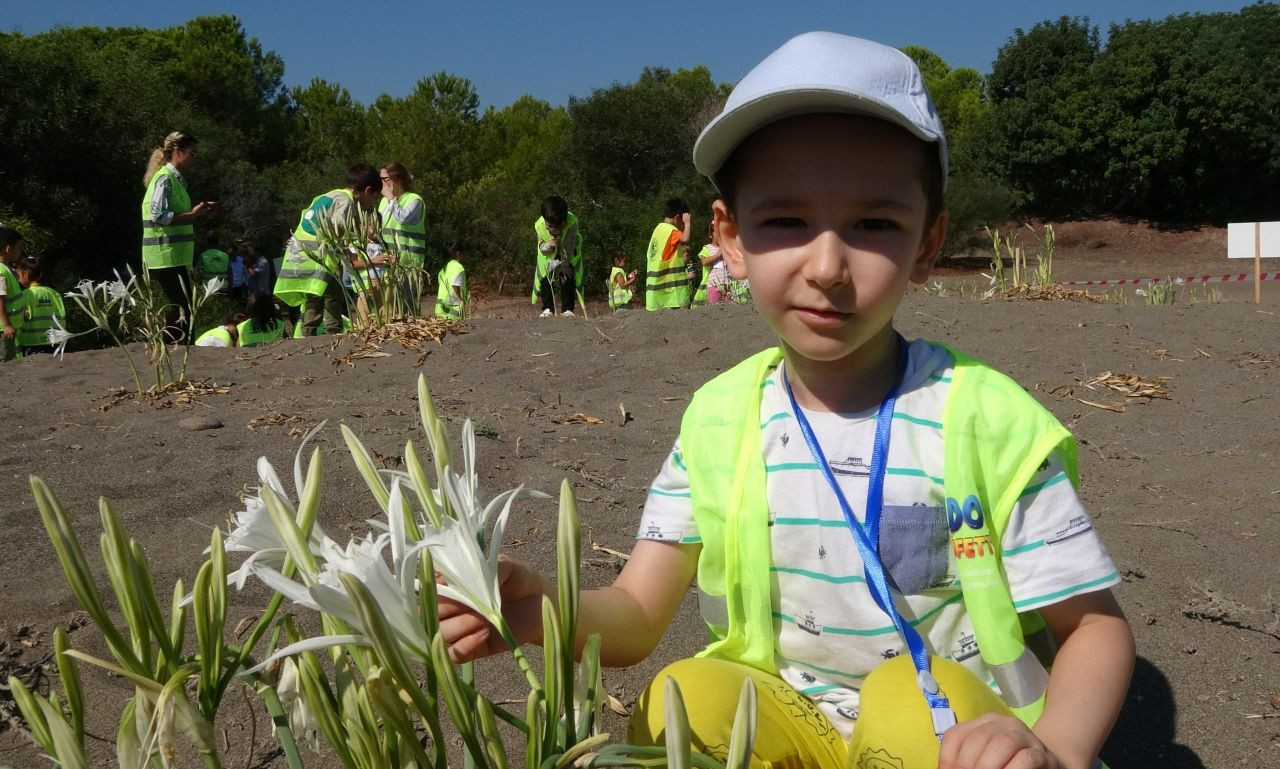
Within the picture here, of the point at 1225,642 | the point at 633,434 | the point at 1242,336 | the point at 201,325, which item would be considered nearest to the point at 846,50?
the point at 1225,642

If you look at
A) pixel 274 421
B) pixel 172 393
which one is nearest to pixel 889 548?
pixel 274 421

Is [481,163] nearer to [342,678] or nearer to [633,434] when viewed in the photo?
[633,434]

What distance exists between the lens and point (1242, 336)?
234 inches

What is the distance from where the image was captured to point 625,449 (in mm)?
3848

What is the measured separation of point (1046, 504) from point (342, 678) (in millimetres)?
842

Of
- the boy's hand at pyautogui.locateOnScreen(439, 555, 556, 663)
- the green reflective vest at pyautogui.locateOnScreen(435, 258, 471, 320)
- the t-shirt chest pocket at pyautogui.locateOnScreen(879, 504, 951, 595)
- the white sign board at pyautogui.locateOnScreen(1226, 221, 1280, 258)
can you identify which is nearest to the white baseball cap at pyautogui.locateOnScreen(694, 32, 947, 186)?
the t-shirt chest pocket at pyautogui.locateOnScreen(879, 504, 951, 595)

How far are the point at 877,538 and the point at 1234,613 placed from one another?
1.53 meters

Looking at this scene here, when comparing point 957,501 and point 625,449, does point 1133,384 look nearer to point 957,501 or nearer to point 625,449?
point 625,449

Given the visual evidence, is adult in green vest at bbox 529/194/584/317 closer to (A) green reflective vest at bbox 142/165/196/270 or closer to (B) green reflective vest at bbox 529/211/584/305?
(B) green reflective vest at bbox 529/211/584/305

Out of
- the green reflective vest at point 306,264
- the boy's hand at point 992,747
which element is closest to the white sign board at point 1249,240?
the green reflective vest at point 306,264

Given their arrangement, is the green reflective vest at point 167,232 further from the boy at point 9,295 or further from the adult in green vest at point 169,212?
the boy at point 9,295

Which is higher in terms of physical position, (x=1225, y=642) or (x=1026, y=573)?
(x=1026, y=573)

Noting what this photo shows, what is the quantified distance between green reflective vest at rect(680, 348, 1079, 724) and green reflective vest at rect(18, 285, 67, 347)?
25.5ft

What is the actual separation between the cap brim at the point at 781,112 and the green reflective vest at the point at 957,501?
344mm
